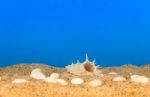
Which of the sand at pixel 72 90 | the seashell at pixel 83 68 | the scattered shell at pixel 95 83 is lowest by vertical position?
the sand at pixel 72 90

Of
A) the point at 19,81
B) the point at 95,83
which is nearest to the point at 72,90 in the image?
the point at 95,83

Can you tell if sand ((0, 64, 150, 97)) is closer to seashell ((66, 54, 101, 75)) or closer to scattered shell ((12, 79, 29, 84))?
scattered shell ((12, 79, 29, 84))

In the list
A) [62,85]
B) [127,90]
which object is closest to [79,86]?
[62,85]

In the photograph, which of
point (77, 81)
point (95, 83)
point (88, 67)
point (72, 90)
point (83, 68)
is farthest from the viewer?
point (88, 67)

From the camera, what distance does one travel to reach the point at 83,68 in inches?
284

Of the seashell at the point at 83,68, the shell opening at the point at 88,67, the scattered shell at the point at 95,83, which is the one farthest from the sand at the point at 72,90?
the shell opening at the point at 88,67

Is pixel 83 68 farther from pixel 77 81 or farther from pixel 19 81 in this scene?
pixel 19 81

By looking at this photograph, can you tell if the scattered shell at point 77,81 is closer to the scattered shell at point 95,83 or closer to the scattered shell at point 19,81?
the scattered shell at point 95,83

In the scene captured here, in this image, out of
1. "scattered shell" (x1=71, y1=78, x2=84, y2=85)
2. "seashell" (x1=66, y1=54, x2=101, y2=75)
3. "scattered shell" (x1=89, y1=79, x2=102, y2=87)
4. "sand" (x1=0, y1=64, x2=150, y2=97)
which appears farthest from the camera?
"seashell" (x1=66, y1=54, x2=101, y2=75)

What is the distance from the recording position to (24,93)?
570cm

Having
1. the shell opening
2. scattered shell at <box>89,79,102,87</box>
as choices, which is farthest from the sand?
the shell opening

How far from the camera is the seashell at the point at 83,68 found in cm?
720

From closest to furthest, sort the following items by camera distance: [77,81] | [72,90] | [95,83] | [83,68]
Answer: [72,90] < [95,83] < [77,81] < [83,68]

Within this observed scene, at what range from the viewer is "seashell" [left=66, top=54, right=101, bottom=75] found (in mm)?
7203
